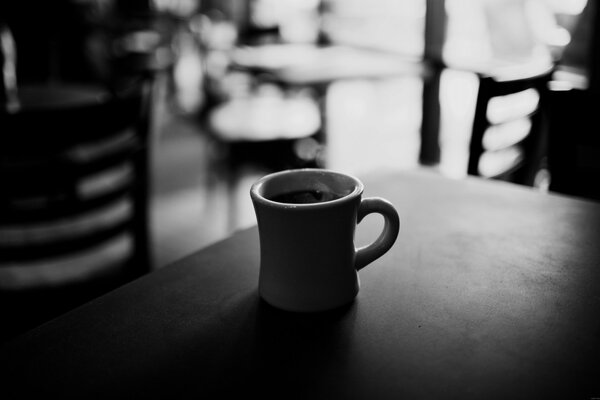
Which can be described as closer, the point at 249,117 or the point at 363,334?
the point at 363,334

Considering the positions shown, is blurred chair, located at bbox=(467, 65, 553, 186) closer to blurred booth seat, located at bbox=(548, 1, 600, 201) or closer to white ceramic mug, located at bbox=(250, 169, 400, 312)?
blurred booth seat, located at bbox=(548, 1, 600, 201)

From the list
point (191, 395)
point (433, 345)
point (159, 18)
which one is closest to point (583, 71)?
point (433, 345)

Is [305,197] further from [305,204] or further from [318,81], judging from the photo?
[318,81]

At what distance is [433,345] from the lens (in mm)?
557

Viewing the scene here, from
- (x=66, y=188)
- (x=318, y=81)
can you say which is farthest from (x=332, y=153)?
(x=66, y=188)

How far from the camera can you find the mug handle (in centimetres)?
65

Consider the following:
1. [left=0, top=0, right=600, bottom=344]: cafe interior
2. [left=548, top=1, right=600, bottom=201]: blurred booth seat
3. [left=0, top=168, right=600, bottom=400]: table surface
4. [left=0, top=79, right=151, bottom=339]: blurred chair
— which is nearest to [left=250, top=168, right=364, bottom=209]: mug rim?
[left=0, top=168, right=600, bottom=400]: table surface

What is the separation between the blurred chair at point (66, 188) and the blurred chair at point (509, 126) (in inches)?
33.5

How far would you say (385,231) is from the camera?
2.15 feet

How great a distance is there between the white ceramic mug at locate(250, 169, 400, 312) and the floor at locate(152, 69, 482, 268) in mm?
2035

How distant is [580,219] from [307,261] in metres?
0.54

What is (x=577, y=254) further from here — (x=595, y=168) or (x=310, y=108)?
(x=310, y=108)

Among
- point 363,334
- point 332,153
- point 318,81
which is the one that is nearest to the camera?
point 363,334

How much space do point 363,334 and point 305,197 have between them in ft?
0.60
